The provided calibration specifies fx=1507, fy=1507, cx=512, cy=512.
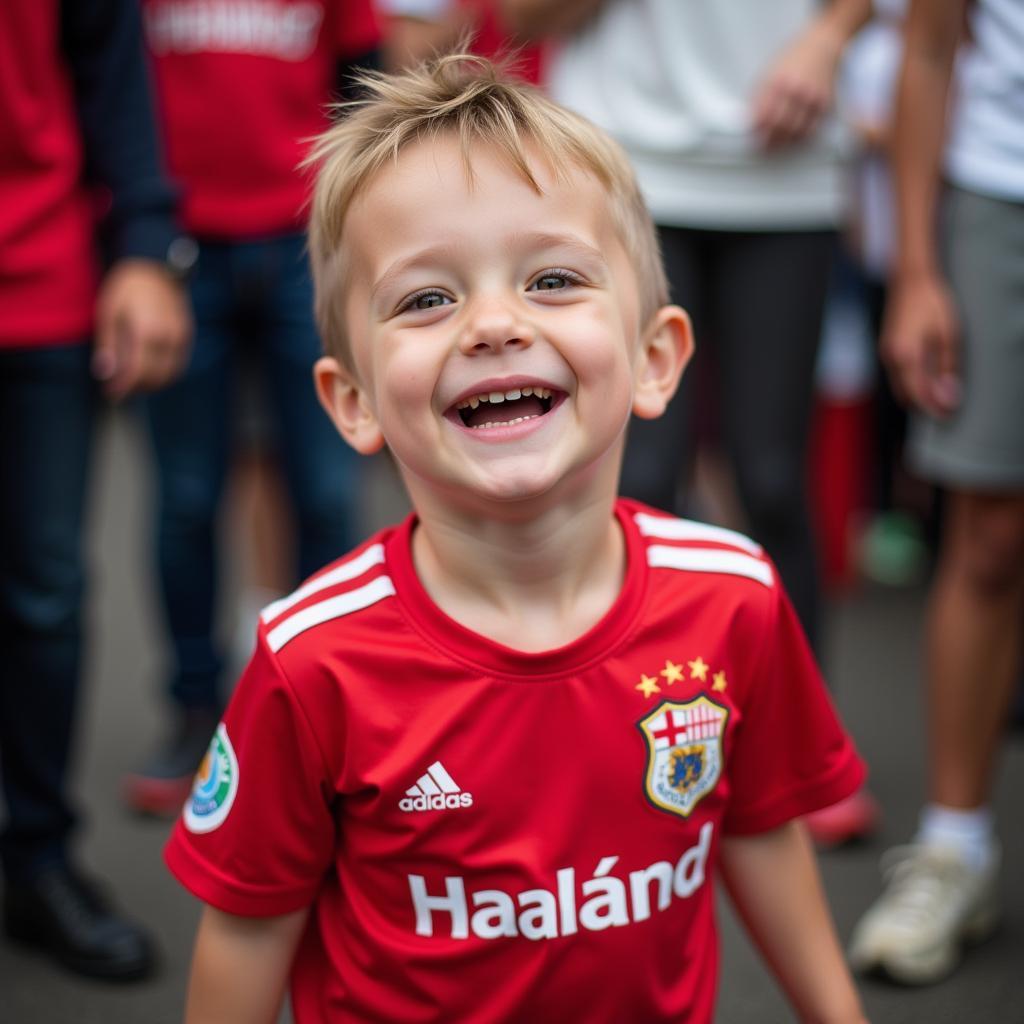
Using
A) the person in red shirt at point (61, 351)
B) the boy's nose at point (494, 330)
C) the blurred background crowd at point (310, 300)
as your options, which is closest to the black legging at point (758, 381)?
the blurred background crowd at point (310, 300)

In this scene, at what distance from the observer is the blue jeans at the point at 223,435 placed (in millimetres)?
2793

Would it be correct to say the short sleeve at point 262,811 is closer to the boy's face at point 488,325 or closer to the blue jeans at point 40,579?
the boy's face at point 488,325

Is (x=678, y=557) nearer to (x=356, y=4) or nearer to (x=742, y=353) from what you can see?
(x=742, y=353)

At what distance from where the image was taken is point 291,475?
2.89 m

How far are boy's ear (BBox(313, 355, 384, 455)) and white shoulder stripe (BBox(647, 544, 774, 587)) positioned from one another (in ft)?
1.02

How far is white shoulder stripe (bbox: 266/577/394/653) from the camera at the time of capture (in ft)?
4.68

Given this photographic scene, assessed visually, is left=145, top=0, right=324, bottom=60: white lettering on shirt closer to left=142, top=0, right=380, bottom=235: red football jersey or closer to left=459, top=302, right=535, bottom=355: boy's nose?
left=142, top=0, right=380, bottom=235: red football jersey

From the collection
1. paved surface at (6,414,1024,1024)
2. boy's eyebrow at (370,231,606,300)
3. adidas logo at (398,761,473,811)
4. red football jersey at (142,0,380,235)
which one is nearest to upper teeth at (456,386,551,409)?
boy's eyebrow at (370,231,606,300)

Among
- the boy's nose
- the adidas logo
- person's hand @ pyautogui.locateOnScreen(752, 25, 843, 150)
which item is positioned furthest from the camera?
Answer: person's hand @ pyautogui.locateOnScreen(752, 25, 843, 150)

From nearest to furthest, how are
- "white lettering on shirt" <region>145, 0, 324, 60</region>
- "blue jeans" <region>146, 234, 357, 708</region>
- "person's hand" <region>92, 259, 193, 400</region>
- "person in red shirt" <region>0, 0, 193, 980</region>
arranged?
"person in red shirt" <region>0, 0, 193, 980</region>, "person's hand" <region>92, 259, 193, 400</region>, "white lettering on shirt" <region>145, 0, 324, 60</region>, "blue jeans" <region>146, 234, 357, 708</region>

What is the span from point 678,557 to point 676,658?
125 mm

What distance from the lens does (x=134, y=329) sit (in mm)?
2227

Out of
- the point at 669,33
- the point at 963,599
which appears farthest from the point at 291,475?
the point at 963,599

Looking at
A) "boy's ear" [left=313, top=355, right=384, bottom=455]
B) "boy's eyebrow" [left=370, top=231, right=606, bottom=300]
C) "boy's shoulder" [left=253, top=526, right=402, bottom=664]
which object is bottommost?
"boy's shoulder" [left=253, top=526, right=402, bottom=664]
